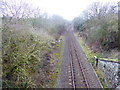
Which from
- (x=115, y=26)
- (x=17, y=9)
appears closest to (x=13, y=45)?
(x=17, y=9)

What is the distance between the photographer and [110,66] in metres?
10.4

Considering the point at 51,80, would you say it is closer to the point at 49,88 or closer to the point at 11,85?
the point at 49,88

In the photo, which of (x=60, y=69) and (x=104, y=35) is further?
(x=104, y=35)

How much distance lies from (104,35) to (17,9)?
36.4 feet

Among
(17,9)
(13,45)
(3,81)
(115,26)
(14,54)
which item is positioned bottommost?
(3,81)

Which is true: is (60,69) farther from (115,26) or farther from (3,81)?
(115,26)

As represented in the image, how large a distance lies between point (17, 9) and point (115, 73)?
9.03 metres

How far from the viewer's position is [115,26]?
13.5m

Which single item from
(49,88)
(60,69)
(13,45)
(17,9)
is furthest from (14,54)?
(60,69)

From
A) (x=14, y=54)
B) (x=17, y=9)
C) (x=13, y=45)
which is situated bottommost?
(x=14, y=54)

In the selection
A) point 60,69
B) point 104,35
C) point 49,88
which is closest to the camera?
point 49,88

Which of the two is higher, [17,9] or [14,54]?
[17,9]

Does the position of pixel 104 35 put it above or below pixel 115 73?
above

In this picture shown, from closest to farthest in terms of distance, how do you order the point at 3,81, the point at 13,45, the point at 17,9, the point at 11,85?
the point at 3,81, the point at 11,85, the point at 13,45, the point at 17,9
